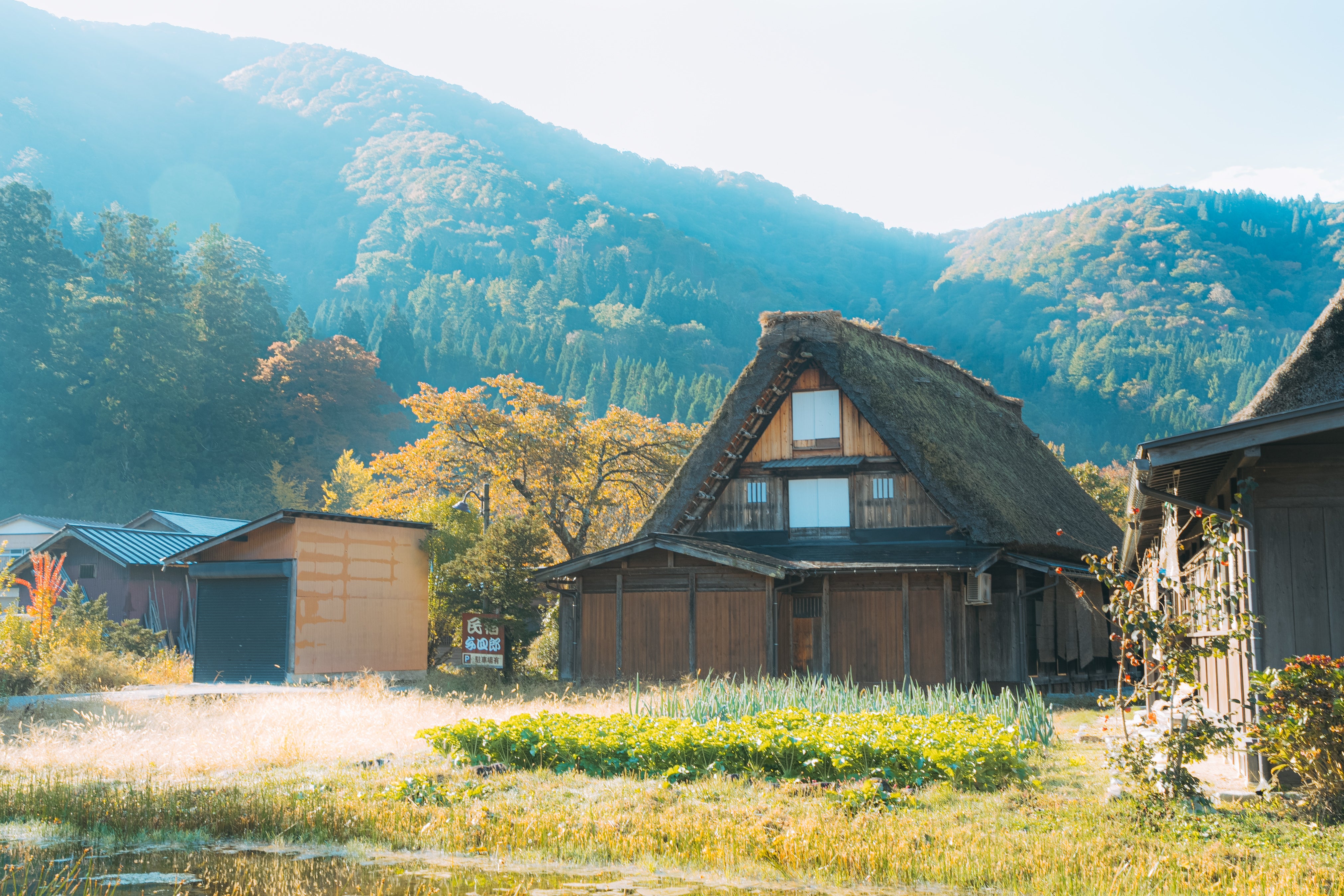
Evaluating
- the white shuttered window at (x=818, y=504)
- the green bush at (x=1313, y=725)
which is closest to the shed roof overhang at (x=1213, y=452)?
the green bush at (x=1313, y=725)

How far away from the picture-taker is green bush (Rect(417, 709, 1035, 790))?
9461 mm

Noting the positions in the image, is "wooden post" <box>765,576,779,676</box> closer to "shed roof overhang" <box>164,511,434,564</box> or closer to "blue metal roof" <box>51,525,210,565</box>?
"shed roof overhang" <box>164,511,434,564</box>

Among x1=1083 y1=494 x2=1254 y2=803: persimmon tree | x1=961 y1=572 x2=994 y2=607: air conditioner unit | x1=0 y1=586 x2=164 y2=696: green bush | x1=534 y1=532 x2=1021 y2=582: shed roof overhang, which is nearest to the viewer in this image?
x1=1083 y1=494 x2=1254 y2=803: persimmon tree

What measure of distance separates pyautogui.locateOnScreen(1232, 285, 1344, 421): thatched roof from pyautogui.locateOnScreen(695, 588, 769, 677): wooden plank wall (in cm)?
1173

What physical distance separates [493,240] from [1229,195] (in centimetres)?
7698

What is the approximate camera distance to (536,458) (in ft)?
107

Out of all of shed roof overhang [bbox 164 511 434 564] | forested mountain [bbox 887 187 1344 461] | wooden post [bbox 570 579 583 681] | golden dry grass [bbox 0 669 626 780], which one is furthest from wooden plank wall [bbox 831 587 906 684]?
forested mountain [bbox 887 187 1344 461]

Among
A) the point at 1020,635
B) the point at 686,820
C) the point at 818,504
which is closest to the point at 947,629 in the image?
the point at 1020,635

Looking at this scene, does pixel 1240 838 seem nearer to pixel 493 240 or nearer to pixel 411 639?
pixel 411 639

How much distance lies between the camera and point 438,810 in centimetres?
873

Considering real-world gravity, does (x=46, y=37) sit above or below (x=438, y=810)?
above

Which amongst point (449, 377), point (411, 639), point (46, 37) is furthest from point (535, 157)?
point (411, 639)

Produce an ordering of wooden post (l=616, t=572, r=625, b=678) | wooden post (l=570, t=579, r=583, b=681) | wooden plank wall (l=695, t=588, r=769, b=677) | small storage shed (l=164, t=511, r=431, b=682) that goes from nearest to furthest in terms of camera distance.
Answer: wooden plank wall (l=695, t=588, r=769, b=677) → wooden post (l=616, t=572, r=625, b=678) → wooden post (l=570, t=579, r=583, b=681) → small storage shed (l=164, t=511, r=431, b=682)

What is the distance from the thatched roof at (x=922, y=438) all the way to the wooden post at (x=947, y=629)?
1.05 meters
